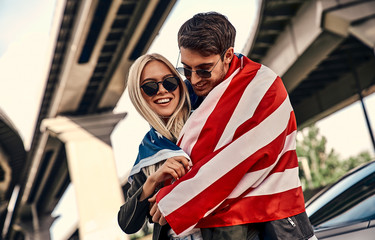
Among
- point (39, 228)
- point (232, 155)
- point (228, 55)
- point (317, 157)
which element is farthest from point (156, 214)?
point (317, 157)

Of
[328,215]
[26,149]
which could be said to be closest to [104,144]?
[26,149]

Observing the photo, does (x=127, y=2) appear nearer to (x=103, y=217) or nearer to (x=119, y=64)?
(x=119, y=64)

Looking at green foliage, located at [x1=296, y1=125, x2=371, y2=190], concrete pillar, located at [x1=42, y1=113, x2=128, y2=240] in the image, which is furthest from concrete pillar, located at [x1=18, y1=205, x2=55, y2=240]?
green foliage, located at [x1=296, y1=125, x2=371, y2=190]

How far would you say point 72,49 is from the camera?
15273 mm

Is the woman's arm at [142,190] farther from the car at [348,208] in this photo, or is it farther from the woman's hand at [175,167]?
the car at [348,208]

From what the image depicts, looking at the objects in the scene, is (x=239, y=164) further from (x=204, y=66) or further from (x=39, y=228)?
(x=39, y=228)

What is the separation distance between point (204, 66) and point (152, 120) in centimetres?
34

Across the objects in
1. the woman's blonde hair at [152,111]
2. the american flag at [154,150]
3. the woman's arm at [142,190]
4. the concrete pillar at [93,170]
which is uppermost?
the concrete pillar at [93,170]

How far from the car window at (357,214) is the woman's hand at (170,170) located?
1.88m

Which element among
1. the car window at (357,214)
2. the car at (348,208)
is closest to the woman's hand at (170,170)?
the car at (348,208)

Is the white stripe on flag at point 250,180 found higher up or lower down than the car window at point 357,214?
higher up

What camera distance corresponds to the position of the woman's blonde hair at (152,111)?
2.13 meters

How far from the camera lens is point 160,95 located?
7.16 feet

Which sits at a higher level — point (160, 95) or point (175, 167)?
point (160, 95)
